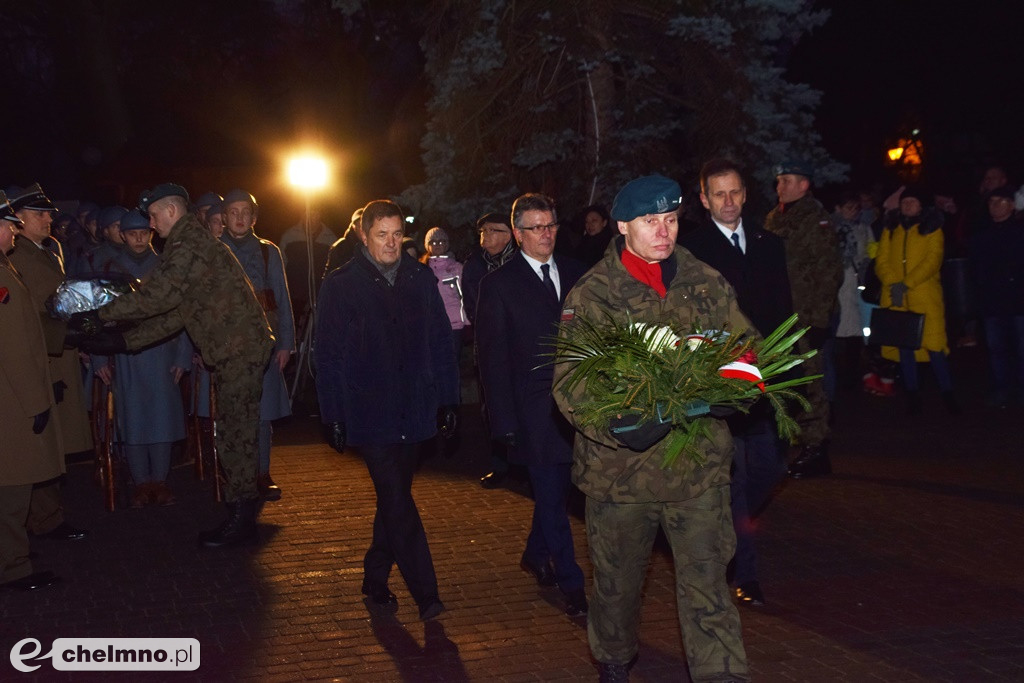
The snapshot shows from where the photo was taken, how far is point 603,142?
17000 millimetres

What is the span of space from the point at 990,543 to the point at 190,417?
6.99 m

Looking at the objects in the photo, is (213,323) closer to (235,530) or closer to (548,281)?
(235,530)

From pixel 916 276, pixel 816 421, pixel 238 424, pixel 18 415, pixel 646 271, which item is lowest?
pixel 816 421

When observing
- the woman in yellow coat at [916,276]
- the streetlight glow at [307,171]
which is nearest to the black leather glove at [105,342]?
the streetlight glow at [307,171]

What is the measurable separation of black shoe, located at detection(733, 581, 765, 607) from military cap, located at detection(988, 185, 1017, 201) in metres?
8.16

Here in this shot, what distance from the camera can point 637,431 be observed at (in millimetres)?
4961

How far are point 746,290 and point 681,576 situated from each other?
2.46 m

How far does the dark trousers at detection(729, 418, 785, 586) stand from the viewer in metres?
7.29

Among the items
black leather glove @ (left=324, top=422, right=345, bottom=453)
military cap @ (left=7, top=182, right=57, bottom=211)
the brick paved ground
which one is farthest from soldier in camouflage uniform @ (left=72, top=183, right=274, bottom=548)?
black leather glove @ (left=324, top=422, right=345, bottom=453)

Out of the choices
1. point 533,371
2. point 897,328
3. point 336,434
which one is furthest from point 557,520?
point 897,328

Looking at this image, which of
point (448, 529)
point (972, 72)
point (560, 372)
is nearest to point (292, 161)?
point (448, 529)

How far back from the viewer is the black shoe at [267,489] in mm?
10609

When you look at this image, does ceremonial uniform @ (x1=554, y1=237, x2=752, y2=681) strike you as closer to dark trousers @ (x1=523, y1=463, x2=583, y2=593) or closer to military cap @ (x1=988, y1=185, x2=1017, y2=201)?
dark trousers @ (x1=523, y1=463, x2=583, y2=593)

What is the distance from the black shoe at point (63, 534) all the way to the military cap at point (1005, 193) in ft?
31.8
